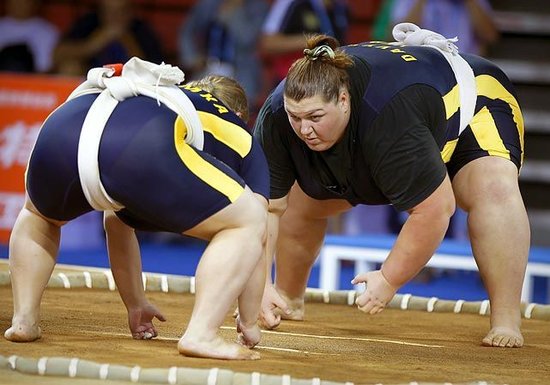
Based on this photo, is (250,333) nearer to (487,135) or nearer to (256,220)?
(256,220)

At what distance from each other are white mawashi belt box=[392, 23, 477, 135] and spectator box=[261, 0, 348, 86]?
285 centimetres

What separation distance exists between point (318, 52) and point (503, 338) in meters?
0.92

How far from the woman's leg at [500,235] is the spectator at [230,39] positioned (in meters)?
3.31

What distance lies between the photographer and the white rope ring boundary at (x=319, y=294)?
389 centimetres

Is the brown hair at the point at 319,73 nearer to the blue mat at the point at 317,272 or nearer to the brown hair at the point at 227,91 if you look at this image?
the brown hair at the point at 227,91

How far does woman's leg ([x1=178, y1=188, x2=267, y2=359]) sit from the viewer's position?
2.51 meters

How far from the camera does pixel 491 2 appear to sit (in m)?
7.08

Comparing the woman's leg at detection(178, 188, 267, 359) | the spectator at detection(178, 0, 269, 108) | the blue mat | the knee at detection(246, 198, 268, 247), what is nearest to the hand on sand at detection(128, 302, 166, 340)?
the woman's leg at detection(178, 188, 267, 359)

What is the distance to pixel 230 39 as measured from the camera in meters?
6.59

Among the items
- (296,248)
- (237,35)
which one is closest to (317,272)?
(237,35)

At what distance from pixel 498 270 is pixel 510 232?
0.11 m

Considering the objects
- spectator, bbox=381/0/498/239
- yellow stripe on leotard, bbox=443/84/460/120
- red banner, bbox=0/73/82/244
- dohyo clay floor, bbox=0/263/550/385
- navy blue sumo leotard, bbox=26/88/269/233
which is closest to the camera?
dohyo clay floor, bbox=0/263/550/385

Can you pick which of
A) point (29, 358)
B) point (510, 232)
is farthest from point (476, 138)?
point (29, 358)

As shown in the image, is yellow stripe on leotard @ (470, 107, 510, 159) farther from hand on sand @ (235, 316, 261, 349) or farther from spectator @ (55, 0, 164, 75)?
spectator @ (55, 0, 164, 75)
